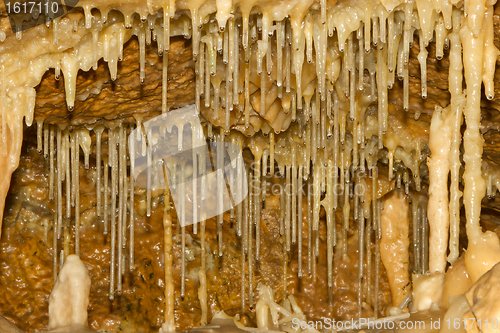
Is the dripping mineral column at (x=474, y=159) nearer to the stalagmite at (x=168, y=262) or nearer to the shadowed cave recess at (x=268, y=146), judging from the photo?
the shadowed cave recess at (x=268, y=146)

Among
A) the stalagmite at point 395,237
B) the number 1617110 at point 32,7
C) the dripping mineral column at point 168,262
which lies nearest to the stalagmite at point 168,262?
A: the dripping mineral column at point 168,262

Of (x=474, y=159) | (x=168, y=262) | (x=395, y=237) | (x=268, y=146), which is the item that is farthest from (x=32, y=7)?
(x=395, y=237)

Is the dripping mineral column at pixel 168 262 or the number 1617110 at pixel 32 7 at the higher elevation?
the number 1617110 at pixel 32 7

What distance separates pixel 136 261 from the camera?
8188 millimetres

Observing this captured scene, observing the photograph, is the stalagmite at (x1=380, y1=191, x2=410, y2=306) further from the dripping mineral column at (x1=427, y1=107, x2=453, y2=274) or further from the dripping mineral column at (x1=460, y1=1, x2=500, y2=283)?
the dripping mineral column at (x1=460, y1=1, x2=500, y2=283)

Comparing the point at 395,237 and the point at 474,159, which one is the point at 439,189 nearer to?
the point at 474,159

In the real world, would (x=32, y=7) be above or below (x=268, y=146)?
above

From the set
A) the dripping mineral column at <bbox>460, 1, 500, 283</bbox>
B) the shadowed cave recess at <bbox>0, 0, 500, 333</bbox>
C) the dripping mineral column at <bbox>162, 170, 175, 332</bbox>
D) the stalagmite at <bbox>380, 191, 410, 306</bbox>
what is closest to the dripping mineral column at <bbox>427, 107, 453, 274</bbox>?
the shadowed cave recess at <bbox>0, 0, 500, 333</bbox>

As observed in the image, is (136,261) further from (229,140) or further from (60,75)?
(60,75)

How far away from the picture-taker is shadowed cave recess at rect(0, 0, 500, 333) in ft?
15.7

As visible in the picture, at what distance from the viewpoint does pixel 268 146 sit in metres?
7.07

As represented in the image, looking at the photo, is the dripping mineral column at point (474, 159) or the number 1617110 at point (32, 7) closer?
the number 1617110 at point (32, 7)

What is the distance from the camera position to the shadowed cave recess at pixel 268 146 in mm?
4785

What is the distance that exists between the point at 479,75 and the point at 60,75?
11.3 feet
